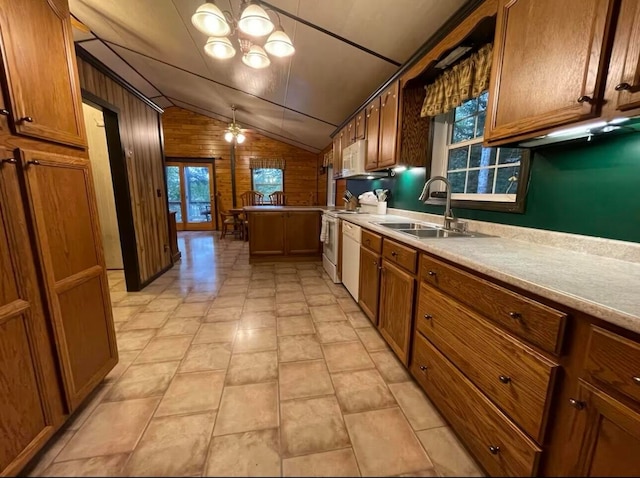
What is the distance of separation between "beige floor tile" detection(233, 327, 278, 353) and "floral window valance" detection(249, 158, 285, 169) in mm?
6024

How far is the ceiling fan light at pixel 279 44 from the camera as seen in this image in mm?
1912

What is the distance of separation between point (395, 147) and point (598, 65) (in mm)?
1528

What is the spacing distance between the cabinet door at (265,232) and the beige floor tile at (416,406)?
2.95 meters

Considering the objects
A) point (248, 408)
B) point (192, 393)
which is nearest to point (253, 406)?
point (248, 408)

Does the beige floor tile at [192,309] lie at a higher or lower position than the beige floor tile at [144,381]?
higher

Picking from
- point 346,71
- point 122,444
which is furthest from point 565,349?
point 346,71

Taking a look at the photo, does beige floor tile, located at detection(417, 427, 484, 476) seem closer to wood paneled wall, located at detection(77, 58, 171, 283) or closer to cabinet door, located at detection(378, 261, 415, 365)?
cabinet door, located at detection(378, 261, 415, 365)

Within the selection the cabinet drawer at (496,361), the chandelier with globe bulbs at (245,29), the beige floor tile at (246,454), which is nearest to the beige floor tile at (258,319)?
the beige floor tile at (246,454)

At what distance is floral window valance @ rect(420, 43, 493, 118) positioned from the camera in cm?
160

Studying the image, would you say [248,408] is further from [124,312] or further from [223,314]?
[124,312]

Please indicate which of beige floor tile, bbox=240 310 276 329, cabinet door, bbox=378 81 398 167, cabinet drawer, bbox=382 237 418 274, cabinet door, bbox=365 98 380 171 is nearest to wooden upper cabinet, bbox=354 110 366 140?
cabinet door, bbox=365 98 380 171

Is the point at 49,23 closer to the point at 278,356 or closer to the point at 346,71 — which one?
the point at 278,356

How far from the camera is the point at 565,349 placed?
744 millimetres

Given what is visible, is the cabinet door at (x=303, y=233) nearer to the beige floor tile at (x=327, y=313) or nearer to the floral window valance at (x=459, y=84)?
the beige floor tile at (x=327, y=313)
